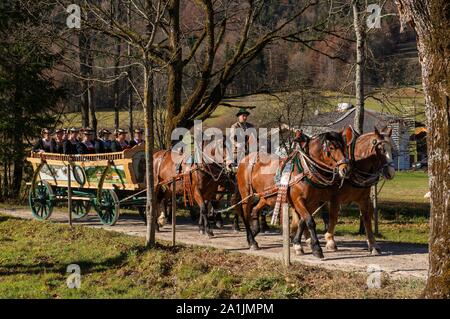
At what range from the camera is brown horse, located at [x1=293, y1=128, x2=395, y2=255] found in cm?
1159

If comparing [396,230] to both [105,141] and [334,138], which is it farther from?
[105,141]

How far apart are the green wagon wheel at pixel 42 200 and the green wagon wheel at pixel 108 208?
1584 millimetres

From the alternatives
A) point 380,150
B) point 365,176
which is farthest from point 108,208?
point 380,150

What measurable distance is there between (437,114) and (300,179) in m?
4.40

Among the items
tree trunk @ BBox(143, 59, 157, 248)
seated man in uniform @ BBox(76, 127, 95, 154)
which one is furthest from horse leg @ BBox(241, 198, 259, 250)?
seated man in uniform @ BBox(76, 127, 95, 154)

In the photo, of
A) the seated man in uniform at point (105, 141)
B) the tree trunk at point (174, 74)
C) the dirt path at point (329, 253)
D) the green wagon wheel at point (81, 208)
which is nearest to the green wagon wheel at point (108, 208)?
the dirt path at point (329, 253)

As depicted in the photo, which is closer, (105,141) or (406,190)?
(105,141)

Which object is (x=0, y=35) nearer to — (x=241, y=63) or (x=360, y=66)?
(x=241, y=63)

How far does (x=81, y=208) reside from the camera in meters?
17.6

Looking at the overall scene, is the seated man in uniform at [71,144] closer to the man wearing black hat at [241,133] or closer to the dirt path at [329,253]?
the dirt path at [329,253]

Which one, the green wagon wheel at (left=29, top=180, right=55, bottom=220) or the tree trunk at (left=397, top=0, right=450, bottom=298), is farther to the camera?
the green wagon wheel at (left=29, top=180, right=55, bottom=220)

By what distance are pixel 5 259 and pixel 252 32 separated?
36.7 feet

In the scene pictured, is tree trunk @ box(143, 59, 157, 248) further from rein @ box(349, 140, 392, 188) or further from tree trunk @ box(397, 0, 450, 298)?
Answer: tree trunk @ box(397, 0, 450, 298)

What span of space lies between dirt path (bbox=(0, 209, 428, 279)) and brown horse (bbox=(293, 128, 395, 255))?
501 mm
